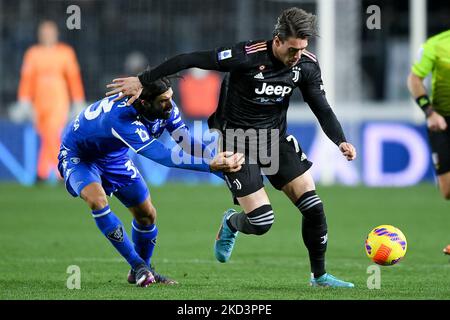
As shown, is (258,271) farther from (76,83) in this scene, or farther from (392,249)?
(76,83)

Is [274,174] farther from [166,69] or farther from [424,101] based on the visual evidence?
[424,101]

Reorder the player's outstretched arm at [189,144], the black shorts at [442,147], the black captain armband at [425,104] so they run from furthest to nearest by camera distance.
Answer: the black shorts at [442,147] → the player's outstretched arm at [189,144] → the black captain armband at [425,104]

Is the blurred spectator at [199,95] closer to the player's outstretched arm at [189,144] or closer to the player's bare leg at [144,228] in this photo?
the player's bare leg at [144,228]

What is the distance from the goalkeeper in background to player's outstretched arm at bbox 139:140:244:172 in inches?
62.7

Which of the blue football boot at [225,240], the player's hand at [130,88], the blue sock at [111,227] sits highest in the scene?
the player's hand at [130,88]

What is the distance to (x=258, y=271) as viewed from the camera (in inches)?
367

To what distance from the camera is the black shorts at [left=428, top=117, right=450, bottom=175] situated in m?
8.73

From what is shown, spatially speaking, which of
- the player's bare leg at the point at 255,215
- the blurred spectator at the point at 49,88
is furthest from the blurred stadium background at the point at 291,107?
the player's bare leg at the point at 255,215

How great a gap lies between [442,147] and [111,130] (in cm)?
286

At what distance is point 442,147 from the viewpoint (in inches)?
344

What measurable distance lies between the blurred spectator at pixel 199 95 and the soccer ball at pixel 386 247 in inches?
496

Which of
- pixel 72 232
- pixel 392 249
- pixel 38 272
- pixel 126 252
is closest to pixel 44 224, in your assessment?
pixel 72 232

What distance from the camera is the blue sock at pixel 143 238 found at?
874cm
